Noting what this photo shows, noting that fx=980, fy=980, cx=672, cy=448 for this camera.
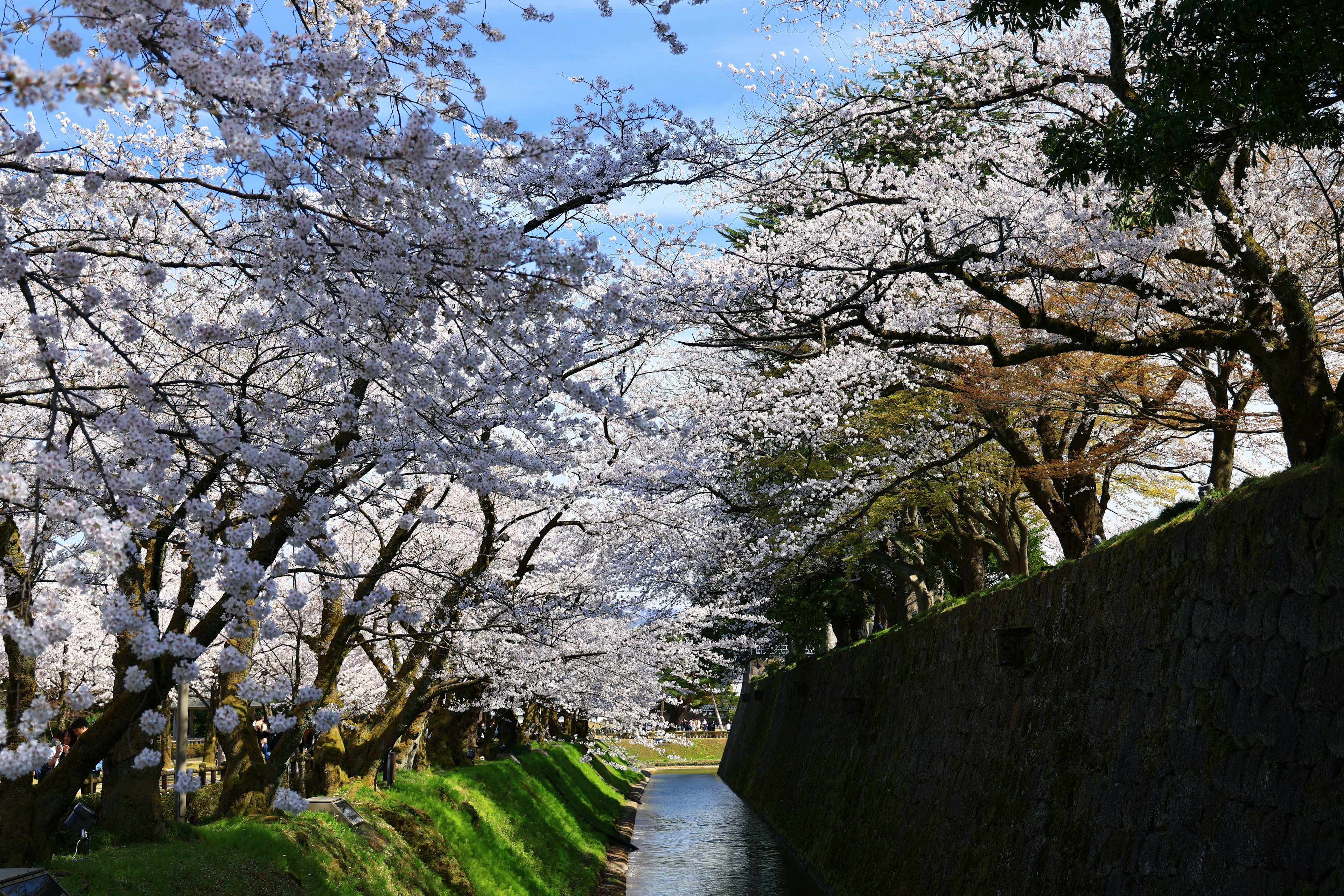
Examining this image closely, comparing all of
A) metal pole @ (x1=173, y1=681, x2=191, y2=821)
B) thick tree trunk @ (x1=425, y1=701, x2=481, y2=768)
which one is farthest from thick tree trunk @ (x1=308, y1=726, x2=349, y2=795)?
thick tree trunk @ (x1=425, y1=701, x2=481, y2=768)

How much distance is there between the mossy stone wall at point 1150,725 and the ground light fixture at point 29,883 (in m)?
5.79

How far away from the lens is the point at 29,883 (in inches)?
183

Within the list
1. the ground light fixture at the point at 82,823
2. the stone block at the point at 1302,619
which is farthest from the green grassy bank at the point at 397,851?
the stone block at the point at 1302,619

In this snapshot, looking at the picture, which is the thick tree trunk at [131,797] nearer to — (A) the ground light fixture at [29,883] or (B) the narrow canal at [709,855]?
(A) the ground light fixture at [29,883]

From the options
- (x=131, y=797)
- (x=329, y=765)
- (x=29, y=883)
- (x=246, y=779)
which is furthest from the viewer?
(x=329, y=765)

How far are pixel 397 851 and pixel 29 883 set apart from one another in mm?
5122

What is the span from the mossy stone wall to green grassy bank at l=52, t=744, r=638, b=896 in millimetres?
4572

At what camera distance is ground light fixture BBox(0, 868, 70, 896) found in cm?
453

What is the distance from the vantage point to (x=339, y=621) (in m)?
9.80

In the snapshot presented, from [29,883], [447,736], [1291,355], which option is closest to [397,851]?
[29,883]

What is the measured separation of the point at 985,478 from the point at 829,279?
16.1 feet

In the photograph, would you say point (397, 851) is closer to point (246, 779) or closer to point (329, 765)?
point (246, 779)

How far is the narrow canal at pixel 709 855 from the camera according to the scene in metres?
15.0

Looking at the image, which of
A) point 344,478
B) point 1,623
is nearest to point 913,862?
point 344,478
